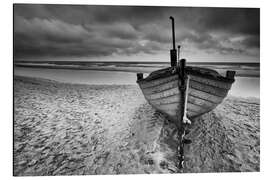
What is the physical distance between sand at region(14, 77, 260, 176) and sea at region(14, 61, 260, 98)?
8.6 inches

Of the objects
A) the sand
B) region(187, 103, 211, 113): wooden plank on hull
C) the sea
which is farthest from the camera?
the sea

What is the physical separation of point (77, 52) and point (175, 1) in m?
1.70

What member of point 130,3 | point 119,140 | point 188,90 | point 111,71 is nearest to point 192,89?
point 188,90

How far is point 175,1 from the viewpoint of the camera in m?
2.28

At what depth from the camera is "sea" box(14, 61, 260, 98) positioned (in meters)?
2.38

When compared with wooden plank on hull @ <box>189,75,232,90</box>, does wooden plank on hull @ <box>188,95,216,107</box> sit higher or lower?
lower

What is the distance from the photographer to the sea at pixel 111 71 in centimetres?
238

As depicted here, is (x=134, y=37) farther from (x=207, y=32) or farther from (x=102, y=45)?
(x=207, y=32)

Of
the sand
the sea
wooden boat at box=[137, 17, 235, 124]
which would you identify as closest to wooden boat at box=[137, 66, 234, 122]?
wooden boat at box=[137, 17, 235, 124]

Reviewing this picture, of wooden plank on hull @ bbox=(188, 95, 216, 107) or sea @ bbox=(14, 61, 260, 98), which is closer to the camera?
wooden plank on hull @ bbox=(188, 95, 216, 107)

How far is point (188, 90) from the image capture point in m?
1.73

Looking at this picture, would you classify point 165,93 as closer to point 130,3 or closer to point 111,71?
point 130,3

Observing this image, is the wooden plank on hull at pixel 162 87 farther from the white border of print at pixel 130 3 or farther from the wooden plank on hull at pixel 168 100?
the white border of print at pixel 130 3

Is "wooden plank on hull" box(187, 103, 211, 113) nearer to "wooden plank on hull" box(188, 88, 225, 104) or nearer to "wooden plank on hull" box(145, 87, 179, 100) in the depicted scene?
"wooden plank on hull" box(188, 88, 225, 104)
